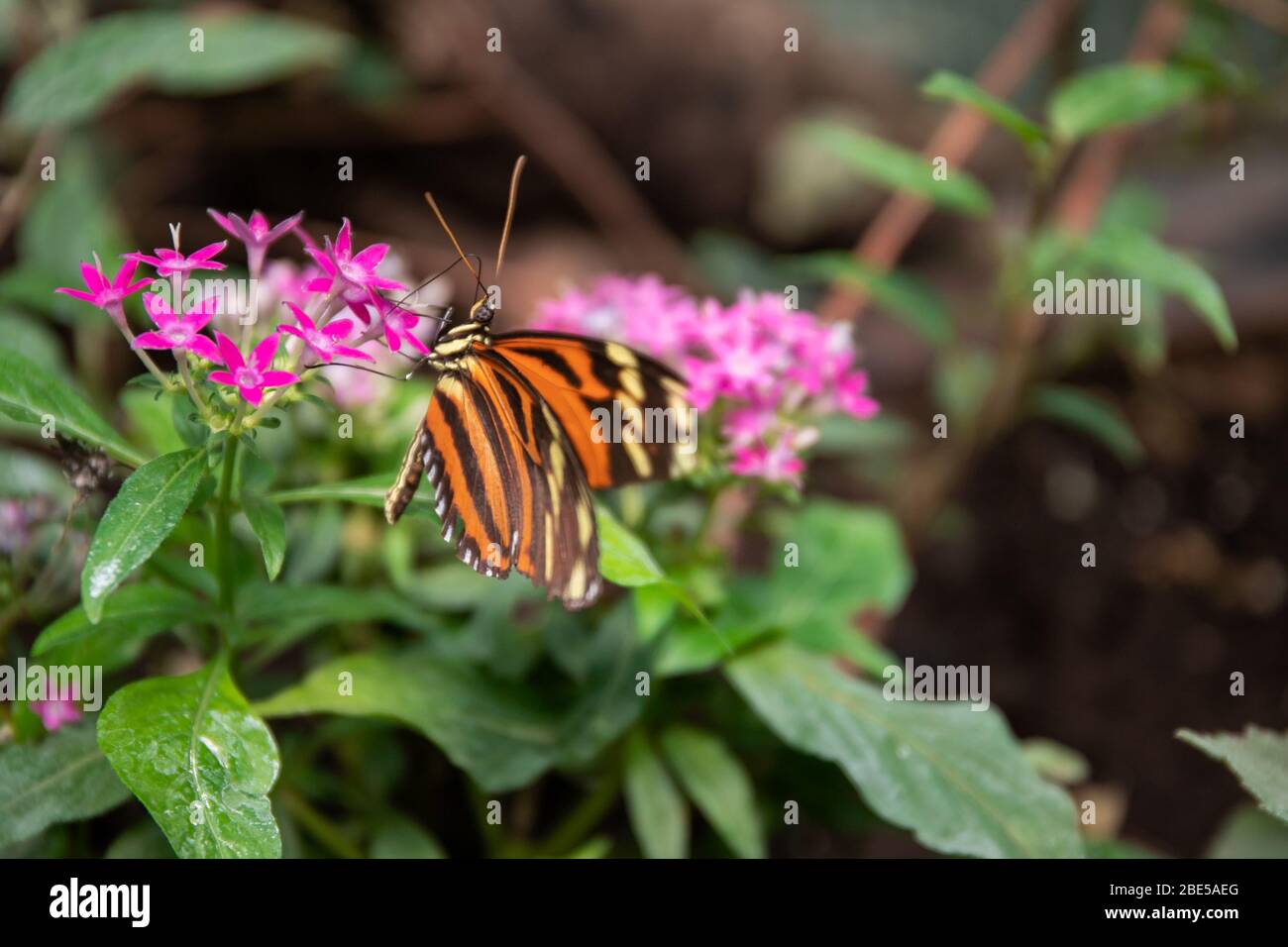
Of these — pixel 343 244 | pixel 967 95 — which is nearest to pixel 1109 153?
pixel 967 95

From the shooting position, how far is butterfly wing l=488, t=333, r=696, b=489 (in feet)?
3.78

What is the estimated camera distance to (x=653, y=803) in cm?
129

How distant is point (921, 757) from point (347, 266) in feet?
2.73

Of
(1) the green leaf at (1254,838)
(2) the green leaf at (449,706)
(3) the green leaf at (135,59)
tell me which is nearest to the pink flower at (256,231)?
(2) the green leaf at (449,706)

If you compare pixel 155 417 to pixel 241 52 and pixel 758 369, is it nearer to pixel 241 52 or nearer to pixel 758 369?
pixel 758 369

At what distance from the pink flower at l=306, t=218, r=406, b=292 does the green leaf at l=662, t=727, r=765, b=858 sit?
2.31ft

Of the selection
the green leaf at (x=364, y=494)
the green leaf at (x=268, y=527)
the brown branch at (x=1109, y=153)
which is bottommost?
the green leaf at (x=268, y=527)

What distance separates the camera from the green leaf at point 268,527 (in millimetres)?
904

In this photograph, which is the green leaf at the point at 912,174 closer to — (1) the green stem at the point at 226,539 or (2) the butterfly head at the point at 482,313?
(2) the butterfly head at the point at 482,313

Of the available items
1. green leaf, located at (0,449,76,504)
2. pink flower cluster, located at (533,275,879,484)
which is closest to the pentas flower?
pink flower cluster, located at (533,275,879,484)

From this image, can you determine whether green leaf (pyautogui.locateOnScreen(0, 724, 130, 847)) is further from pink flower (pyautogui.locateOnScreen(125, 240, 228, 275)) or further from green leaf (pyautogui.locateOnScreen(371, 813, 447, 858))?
pink flower (pyautogui.locateOnScreen(125, 240, 228, 275))

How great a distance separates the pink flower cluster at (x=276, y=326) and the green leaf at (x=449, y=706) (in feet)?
1.18

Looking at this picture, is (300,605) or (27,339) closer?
(300,605)
